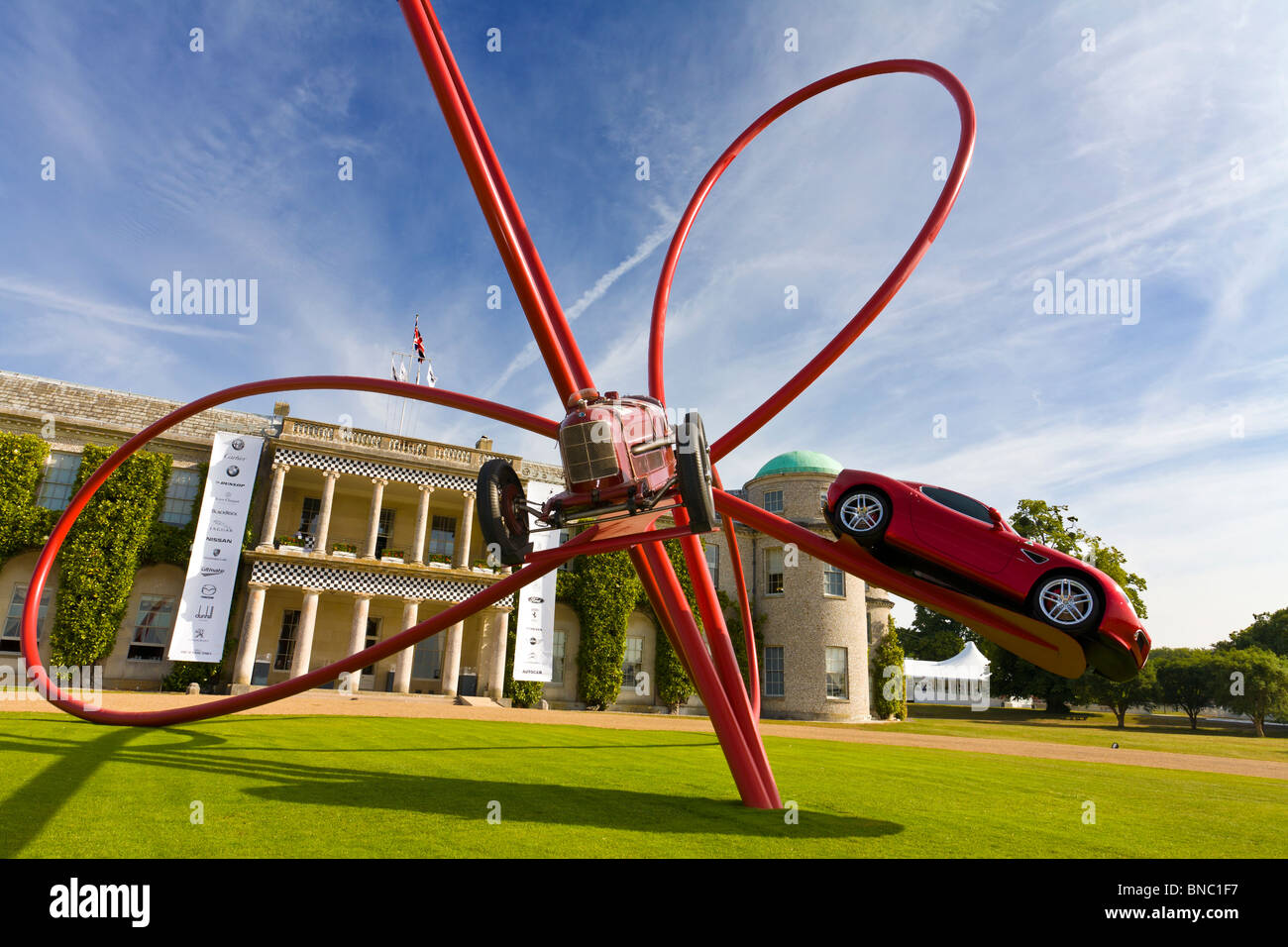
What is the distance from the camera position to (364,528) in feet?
117

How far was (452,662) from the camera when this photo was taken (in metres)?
31.7

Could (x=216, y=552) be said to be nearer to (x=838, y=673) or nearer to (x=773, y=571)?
(x=773, y=571)

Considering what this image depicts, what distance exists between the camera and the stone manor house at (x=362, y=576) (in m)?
29.8

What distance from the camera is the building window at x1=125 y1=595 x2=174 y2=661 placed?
29.6m

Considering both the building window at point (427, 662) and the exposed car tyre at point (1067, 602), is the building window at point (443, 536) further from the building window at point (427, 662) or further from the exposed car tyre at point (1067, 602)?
the exposed car tyre at point (1067, 602)

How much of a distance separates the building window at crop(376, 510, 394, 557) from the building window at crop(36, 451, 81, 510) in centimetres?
1242

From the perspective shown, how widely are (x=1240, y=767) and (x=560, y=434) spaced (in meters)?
22.5

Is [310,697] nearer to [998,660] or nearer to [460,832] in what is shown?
[460,832]

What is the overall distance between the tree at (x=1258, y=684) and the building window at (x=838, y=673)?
2595 centimetres

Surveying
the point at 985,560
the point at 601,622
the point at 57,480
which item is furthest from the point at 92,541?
the point at 985,560

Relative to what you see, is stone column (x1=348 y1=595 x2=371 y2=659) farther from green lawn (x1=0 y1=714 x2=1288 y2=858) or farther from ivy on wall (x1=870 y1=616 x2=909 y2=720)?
ivy on wall (x1=870 y1=616 x2=909 y2=720)

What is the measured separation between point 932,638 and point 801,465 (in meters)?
52.7

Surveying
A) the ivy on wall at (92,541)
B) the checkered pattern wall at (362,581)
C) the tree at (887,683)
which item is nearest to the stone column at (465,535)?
the checkered pattern wall at (362,581)

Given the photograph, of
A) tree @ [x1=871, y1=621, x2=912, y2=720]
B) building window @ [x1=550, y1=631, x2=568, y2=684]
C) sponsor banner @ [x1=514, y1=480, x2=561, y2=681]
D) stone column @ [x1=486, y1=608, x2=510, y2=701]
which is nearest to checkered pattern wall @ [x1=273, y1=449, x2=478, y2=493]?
sponsor banner @ [x1=514, y1=480, x2=561, y2=681]
